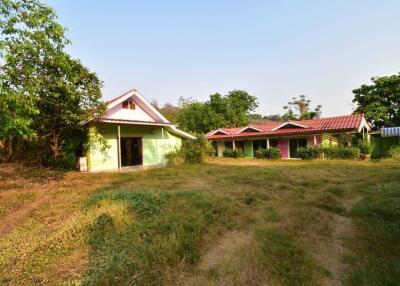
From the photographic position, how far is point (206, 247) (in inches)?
165

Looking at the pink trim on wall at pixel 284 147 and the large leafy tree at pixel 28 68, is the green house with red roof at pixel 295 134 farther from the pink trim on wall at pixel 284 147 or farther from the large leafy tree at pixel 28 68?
the large leafy tree at pixel 28 68

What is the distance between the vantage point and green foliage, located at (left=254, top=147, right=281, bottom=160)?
2083 centimetres

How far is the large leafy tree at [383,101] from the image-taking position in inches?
947

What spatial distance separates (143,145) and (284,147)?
1215 centimetres

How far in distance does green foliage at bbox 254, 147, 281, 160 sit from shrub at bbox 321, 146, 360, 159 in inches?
133

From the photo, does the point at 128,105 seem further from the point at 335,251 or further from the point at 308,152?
the point at 335,251

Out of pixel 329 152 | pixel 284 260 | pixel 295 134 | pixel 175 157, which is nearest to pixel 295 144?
pixel 295 134

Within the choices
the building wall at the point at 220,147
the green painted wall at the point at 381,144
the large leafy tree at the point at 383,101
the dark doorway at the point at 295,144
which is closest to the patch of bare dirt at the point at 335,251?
the dark doorway at the point at 295,144

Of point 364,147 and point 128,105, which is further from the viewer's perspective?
point 364,147

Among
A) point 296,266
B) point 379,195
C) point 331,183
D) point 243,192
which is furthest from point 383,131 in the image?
point 296,266

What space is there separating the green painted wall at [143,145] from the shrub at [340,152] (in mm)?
10692

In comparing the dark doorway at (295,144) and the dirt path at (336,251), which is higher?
the dark doorway at (295,144)

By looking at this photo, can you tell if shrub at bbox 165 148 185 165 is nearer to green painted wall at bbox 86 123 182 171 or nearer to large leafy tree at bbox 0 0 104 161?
green painted wall at bbox 86 123 182 171

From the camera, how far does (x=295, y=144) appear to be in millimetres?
21469
